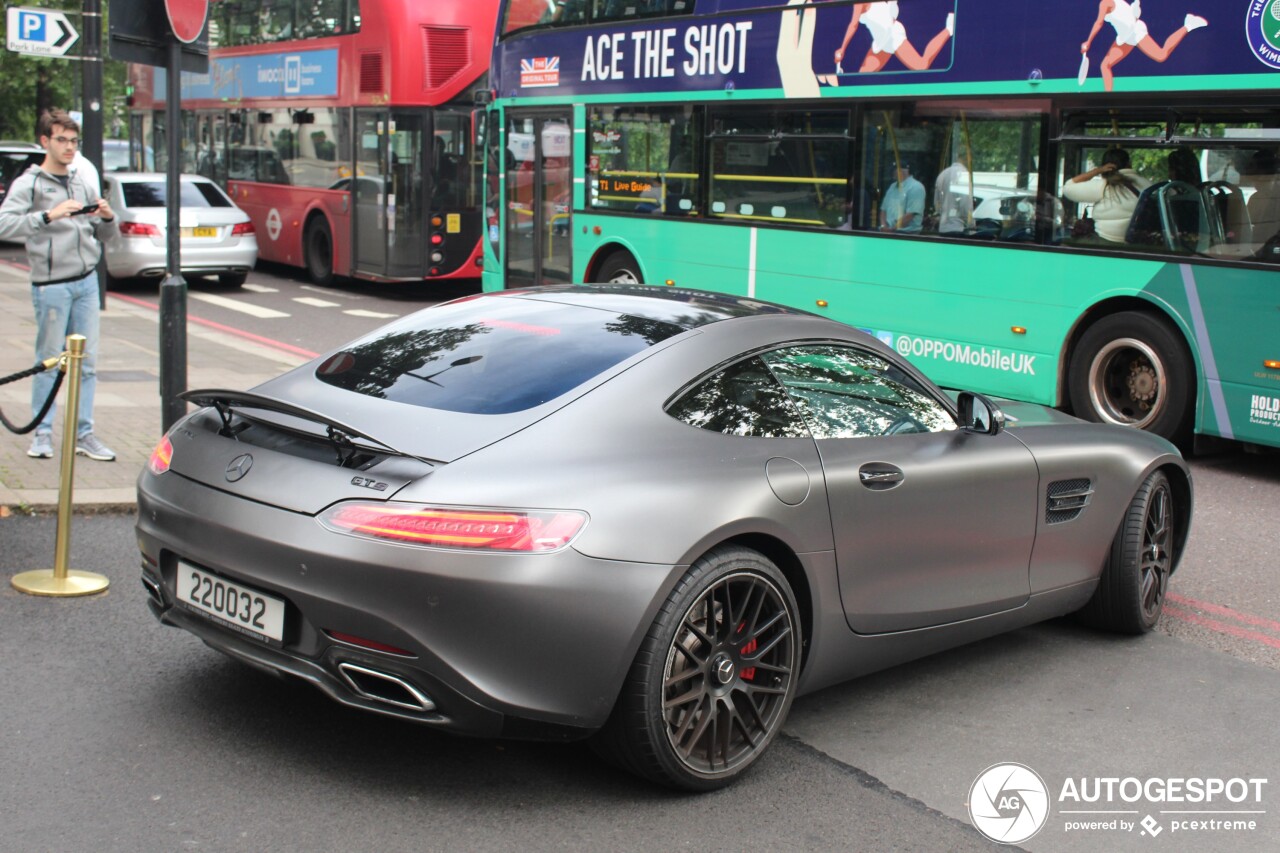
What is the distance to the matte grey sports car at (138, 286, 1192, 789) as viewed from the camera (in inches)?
147

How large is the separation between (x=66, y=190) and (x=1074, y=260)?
659 centimetres

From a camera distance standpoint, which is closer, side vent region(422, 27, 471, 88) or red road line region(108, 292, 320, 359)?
red road line region(108, 292, 320, 359)

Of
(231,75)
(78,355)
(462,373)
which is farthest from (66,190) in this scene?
(231,75)

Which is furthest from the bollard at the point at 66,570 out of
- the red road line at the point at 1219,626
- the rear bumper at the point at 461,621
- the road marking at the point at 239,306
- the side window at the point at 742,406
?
the road marking at the point at 239,306

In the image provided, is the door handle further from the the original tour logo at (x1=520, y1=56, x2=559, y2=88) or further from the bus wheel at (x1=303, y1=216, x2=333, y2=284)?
the bus wheel at (x1=303, y1=216, x2=333, y2=284)

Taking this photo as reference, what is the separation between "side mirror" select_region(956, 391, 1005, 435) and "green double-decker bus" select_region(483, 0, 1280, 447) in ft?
15.2

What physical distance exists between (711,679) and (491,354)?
1.25 meters

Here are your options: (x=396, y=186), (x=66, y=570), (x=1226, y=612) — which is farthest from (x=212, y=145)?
(x=1226, y=612)

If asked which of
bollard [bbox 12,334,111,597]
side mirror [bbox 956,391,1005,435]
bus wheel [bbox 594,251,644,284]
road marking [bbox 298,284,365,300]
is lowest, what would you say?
bollard [bbox 12,334,111,597]

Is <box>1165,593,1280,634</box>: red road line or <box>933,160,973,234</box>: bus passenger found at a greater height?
<box>933,160,973,234</box>: bus passenger

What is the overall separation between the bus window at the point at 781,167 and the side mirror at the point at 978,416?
664cm

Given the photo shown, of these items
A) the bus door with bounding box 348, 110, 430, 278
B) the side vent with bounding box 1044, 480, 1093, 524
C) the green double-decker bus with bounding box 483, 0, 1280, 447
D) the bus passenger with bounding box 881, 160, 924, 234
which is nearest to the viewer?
the side vent with bounding box 1044, 480, 1093, 524

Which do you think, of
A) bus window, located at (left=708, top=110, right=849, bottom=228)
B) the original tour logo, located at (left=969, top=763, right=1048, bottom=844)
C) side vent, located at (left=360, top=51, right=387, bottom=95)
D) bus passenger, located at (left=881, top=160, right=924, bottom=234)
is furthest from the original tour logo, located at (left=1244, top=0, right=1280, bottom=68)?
side vent, located at (left=360, top=51, right=387, bottom=95)

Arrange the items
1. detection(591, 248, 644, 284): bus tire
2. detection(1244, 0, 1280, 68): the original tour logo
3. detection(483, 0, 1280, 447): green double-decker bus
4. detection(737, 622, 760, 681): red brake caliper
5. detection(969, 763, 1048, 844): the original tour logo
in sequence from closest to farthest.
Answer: detection(969, 763, 1048, 844): the original tour logo < detection(737, 622, 760, 681): red brake caliper < detection(1244, 0, 1280, 68): the original tour logo < detection(483, 0, 1280, 447): green double-decker bus < detection(591, 248, 644, 284): bus tire
